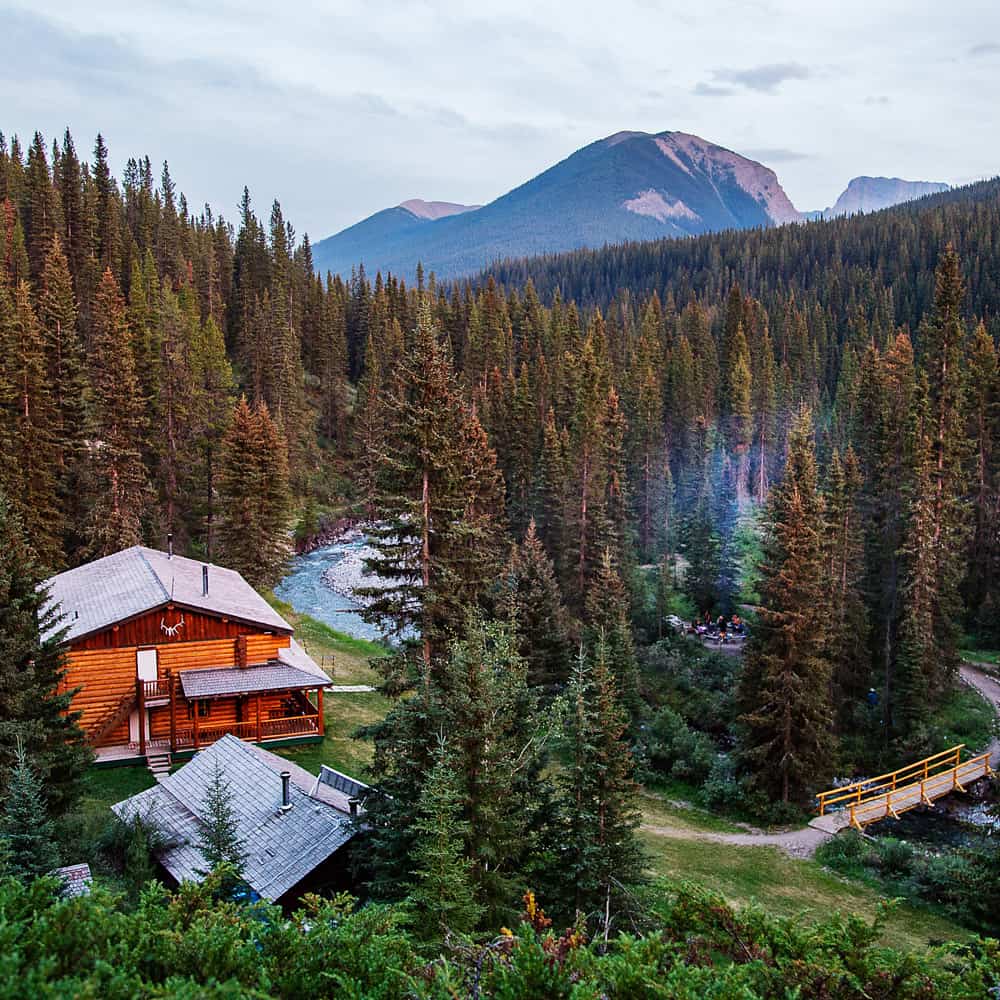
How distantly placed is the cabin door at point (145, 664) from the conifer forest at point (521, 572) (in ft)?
24.7

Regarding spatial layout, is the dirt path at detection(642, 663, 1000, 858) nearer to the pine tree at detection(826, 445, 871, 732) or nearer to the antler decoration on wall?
the pine tree at detection(826, 445, 871, 732)

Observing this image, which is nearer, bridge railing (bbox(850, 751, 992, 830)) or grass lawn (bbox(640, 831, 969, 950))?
grass lawn (bbox(640, 831, 969, 950))

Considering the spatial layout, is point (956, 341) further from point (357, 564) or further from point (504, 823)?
point (357, 564)

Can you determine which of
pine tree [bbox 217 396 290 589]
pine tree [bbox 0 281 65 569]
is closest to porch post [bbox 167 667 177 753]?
pine tree [bbox 0 281 65 569]

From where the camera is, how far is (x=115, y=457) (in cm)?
4506

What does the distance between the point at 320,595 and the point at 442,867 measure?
45.5 m

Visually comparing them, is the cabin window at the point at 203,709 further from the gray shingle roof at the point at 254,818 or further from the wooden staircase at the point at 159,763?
the gray shingle roof at the point at 254,818

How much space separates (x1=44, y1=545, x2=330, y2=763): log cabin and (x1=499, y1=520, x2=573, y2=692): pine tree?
953 cm

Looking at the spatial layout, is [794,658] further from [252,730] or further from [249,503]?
[249,503]

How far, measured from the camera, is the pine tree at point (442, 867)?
12273 millimetres

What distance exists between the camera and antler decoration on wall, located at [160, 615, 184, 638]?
28.9 meters

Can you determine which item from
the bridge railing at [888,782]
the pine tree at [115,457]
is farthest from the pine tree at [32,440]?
the bridge railing at [888,782]

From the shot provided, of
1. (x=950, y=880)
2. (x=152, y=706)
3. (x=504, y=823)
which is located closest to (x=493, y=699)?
(x=504, y=823)

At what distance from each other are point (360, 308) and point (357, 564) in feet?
200
